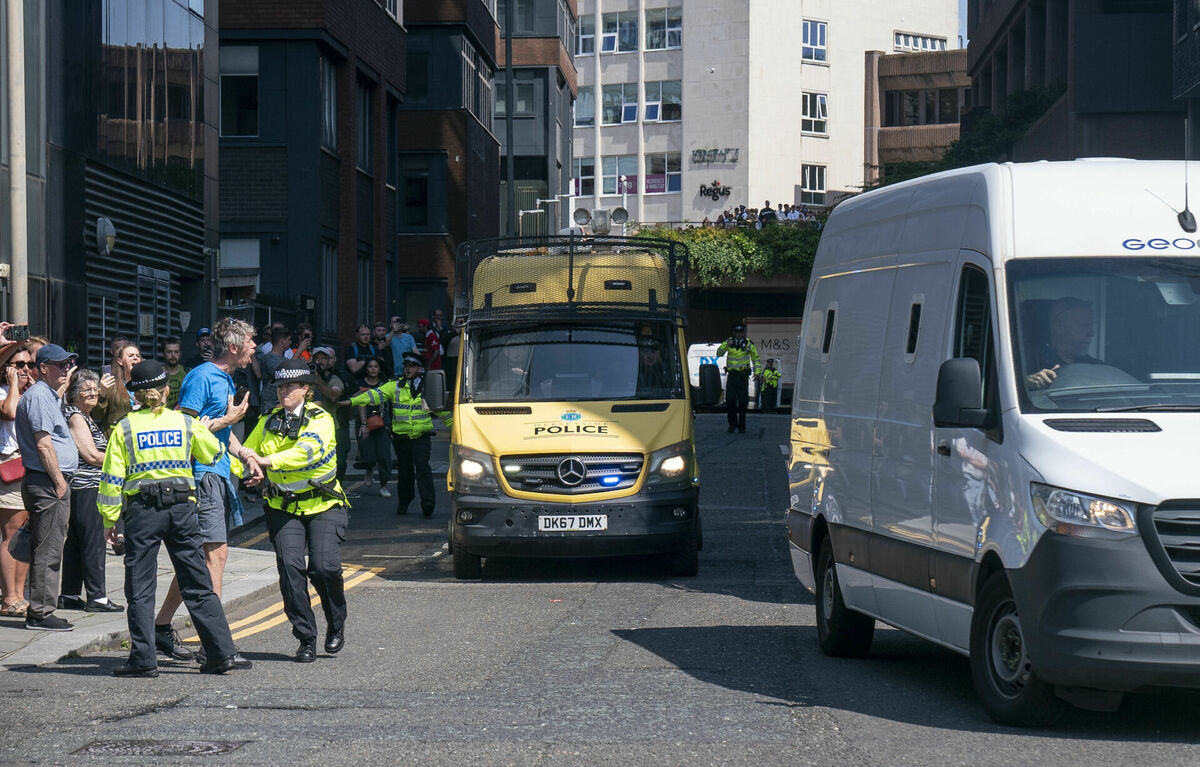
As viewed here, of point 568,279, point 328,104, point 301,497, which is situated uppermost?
point 328,104

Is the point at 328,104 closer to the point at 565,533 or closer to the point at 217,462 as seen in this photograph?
the point at 565,533

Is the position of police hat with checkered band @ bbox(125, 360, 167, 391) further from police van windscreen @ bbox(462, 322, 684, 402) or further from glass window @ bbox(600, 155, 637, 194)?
glass window @ bbox(600, 155, 637, 194)

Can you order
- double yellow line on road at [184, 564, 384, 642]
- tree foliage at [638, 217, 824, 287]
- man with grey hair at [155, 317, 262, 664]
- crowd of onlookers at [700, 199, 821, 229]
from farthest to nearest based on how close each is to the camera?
1. crowd of onlookers at [700, 199, 821, 229]
2. tree foliage at [638, 217, 824, 287]
3. double yellow line on road at [184, 564, 384, 642]
4. man with grey hair at [155, 317, 262, 664]

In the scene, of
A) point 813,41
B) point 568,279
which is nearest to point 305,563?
point 568,279

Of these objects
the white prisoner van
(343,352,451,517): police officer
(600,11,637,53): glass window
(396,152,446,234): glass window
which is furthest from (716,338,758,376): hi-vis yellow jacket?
(600,11,637,53): glass window

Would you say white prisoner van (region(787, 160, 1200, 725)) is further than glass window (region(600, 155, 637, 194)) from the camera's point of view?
No

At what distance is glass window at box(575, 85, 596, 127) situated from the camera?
8831 cm

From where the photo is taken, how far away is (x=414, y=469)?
755 inches

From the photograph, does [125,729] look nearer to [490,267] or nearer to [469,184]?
[490,267]

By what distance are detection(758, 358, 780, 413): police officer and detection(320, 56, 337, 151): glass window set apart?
14505 mm

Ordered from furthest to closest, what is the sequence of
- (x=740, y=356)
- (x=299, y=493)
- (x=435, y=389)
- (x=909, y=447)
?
(x=740, y=356) < (x=435, y=389) < (x=299, y=493) < (x=909, y=447)

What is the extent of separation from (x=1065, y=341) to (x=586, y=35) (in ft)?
A: 271

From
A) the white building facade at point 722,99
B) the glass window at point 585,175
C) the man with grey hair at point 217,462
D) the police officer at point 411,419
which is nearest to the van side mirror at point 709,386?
the police officer at point 411,419

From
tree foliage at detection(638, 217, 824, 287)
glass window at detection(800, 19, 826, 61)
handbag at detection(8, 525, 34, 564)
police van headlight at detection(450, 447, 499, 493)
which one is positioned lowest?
handbag at detection(8, 525, 34, 564)
